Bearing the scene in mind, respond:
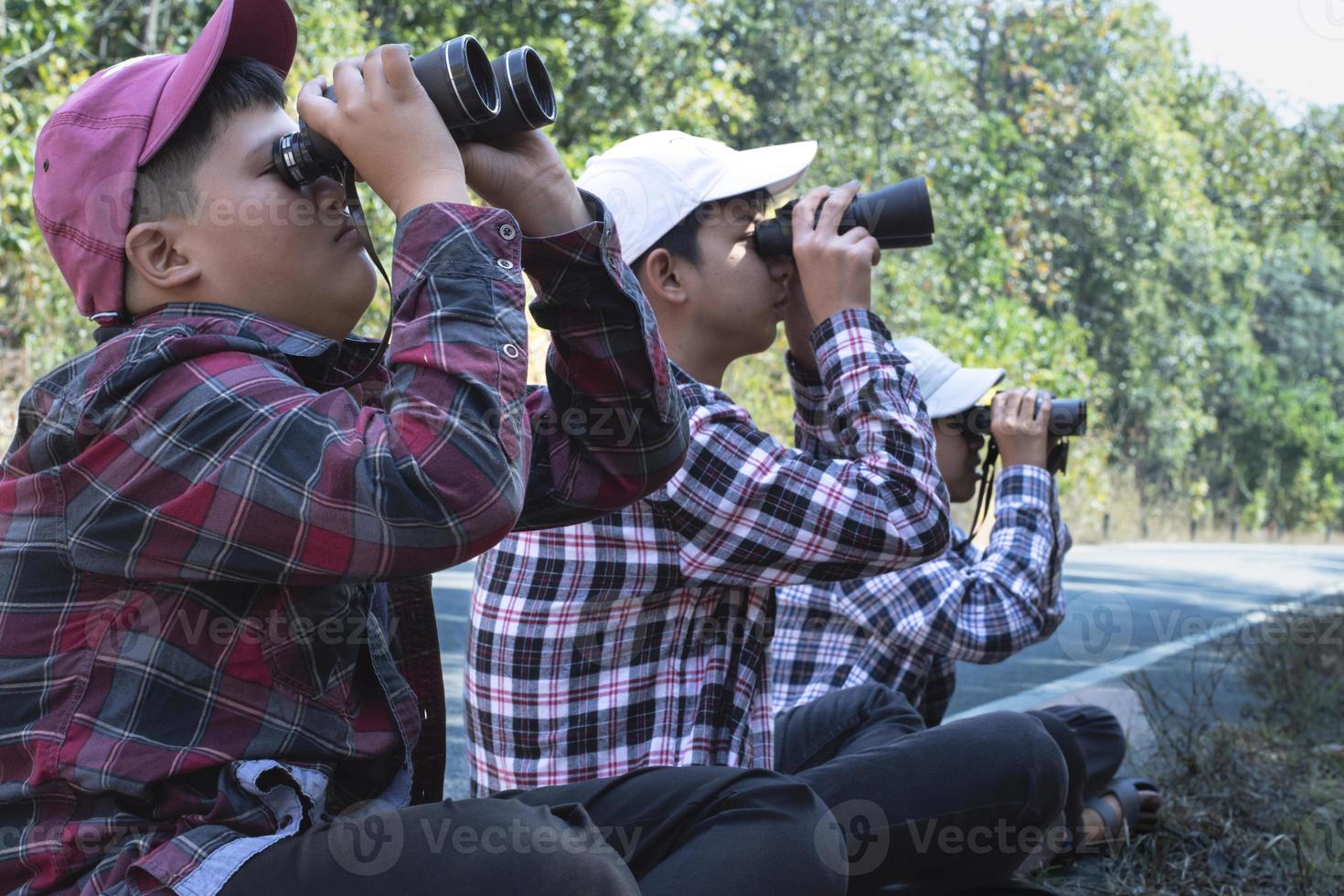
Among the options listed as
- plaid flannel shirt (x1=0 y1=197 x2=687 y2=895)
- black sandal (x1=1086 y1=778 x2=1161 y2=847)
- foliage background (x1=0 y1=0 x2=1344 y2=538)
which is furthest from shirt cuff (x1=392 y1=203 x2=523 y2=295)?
foliage background (x1=0 y1=0 x2=1344 y2=538)

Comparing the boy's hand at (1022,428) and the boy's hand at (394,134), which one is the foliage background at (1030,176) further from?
the boy's hand at (394,134)

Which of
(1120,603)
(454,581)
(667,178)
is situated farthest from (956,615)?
(1120,603)

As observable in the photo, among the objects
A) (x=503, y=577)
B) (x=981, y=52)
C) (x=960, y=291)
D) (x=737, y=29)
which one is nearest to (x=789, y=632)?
(x=503, y=577)

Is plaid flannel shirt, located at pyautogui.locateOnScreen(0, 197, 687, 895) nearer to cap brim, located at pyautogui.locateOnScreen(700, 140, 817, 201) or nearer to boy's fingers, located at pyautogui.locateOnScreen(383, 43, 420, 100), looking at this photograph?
boy's fingers, located at pyautogui.locateOnScreen(383, 43, 420, 100)

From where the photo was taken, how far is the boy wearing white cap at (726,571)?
220cm

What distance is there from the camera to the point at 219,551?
1410 millimetres

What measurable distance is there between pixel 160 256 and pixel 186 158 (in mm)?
112

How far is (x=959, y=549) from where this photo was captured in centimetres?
332

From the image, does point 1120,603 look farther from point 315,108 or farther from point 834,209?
point 315,108

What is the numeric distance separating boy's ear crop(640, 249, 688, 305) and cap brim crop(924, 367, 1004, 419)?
100 cm

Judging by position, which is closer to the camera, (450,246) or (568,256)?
(450,246)

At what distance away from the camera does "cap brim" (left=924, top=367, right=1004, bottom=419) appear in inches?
132

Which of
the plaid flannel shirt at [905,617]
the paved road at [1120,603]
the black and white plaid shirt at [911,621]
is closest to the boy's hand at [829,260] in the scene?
the plaid flannel shirt at [905,617]

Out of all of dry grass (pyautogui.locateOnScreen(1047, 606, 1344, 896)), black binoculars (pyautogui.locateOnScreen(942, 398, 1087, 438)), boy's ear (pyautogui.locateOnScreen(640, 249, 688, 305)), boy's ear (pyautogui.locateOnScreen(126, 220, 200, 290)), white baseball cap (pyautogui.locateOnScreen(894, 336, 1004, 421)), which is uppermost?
boy's ear (pyautogui.locateOnScreen(640, 249, 688, 305))
